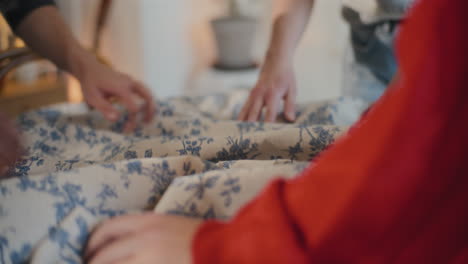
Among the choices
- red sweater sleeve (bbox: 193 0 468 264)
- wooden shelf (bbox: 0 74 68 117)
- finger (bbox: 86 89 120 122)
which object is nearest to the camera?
red sweater sleeve (bbox: 193 0 468 264)

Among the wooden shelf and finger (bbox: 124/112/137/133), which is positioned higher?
finger (bbox: 124/112/137/133)

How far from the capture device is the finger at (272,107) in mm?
827

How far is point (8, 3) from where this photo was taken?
30.6 inches

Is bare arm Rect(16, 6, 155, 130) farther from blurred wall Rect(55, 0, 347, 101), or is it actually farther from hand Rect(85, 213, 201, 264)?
blurred wall Rect(55, 0, 347, 101)

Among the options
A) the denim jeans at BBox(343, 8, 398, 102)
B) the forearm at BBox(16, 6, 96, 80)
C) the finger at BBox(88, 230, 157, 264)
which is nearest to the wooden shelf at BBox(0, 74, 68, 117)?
the forearm at BBox(16, 6, 96, 80)

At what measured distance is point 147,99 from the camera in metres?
0.83

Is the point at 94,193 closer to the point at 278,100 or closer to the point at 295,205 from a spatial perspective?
the point at 295,205

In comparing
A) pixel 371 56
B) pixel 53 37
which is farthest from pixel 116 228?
pixel 371 56

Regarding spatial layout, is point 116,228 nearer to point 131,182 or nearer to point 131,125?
point 131,182

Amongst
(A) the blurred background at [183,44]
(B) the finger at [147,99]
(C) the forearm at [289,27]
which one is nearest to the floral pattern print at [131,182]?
(B) the finger at [147,99]

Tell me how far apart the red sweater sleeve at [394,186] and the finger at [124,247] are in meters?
0.05

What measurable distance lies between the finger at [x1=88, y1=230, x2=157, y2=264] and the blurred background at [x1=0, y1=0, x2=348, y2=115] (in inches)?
67.4

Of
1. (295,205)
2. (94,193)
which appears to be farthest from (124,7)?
(295,205)

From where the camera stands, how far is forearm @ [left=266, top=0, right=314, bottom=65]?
91cm
